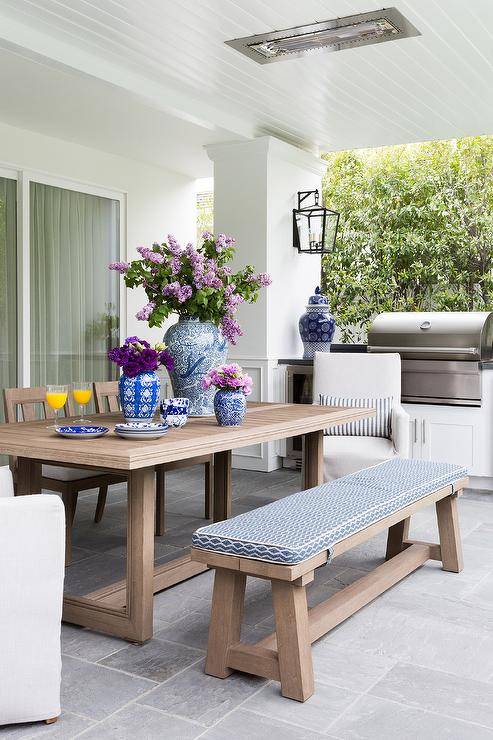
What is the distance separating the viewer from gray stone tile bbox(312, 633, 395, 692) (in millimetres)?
2174

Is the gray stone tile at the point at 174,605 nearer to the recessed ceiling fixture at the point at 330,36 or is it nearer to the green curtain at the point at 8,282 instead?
the green curtain at the point at 8,282

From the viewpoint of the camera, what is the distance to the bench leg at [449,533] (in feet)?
10.5

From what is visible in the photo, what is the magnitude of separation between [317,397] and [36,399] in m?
1.90

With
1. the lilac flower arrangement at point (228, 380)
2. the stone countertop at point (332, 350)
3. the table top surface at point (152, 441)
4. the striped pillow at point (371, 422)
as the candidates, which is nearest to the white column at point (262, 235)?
the stone countertop at point (332, 350)

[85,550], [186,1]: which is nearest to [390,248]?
[186,1]

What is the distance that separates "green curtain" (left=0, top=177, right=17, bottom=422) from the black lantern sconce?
6.62 ft

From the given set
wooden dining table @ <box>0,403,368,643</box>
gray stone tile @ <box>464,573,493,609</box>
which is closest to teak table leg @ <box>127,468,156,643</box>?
wooden dining table @ <box>0,403,368,643</box>

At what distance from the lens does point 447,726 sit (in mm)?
1910

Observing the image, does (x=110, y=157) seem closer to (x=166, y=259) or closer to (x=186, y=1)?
(x=186, y=1)

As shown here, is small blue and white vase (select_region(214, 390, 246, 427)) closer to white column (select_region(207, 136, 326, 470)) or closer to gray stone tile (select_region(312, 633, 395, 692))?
gray stone tile (select_region(312, 633, 395, 692))

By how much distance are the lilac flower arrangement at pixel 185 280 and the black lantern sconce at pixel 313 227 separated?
244 cm

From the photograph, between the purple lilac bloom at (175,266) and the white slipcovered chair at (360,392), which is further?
the white slipcovered chair at (360,392)

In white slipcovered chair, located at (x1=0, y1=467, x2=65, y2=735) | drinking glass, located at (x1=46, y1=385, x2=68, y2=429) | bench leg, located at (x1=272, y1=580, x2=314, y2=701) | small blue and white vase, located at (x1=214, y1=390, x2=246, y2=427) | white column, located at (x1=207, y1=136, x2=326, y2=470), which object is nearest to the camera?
white slipcovered chair, located at (x1=0, y1=467, x2=65, y2=735)

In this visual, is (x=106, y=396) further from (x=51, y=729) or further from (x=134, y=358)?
(x=51, y=729)
